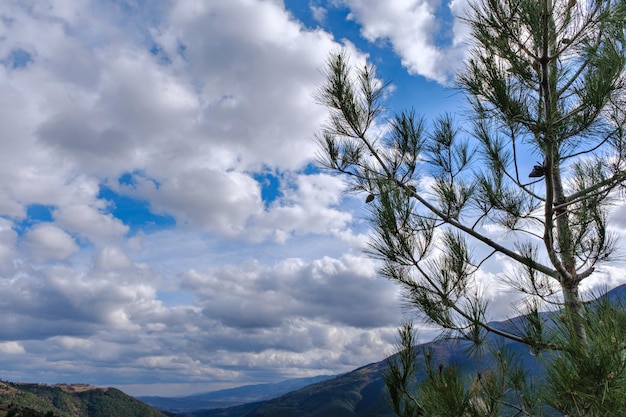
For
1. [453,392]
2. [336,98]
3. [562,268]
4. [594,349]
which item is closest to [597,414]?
[594,349]

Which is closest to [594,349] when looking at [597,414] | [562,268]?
[597,414]

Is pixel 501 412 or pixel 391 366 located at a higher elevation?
pixel 391 366

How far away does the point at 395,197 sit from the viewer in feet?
21.9

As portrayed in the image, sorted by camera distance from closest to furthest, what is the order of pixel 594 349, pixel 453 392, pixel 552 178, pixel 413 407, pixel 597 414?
pixel 594 349 → pixel 597 414 → pixel 453 392 → pixel 552 178 → pixel 413 407

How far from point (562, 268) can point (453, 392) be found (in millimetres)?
2304

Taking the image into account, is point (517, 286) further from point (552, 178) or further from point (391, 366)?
point (391, 366)

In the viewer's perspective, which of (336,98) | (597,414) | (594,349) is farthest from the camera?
(336,98)

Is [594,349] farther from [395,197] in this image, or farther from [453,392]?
[395,197]

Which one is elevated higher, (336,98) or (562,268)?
(336,98)

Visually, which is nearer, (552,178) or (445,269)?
(552,178)

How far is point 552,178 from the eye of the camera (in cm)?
599

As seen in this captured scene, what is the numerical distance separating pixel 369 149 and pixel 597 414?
5.11 m

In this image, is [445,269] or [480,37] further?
[445,269]

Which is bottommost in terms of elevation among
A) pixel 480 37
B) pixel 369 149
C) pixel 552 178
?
pixel 552 178
